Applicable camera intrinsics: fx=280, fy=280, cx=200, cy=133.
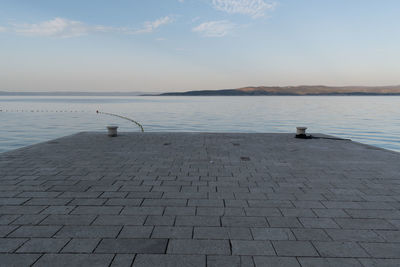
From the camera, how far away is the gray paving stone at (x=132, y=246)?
3822 mm

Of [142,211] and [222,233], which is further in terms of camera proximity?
[142,211]

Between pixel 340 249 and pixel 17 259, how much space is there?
14.3 ft

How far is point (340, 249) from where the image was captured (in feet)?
12.9

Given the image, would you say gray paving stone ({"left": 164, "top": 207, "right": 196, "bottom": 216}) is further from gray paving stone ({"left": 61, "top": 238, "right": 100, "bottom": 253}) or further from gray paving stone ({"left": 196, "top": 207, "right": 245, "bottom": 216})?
gray paving stone ({"left": 61, "top": 238, "right": 100, "bottom": 253})

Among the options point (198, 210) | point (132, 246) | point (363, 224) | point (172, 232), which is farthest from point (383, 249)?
point (132, 246)

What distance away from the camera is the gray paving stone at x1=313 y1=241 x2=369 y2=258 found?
149 inches

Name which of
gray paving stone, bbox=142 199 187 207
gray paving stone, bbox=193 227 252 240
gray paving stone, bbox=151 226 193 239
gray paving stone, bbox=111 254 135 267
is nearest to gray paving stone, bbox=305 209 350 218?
gray paving stone, bbox=193 227 252 240

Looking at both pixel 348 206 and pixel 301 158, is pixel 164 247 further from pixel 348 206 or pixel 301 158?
pixel 301 158

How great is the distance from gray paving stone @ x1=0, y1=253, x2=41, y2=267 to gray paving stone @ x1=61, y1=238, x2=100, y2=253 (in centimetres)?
36

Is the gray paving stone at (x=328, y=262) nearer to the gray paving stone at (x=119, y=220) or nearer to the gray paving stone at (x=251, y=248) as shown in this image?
the gray paving stone at (x=251, y=248)

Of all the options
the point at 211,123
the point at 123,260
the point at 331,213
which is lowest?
the point at 211,123

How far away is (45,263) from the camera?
3.54 metres

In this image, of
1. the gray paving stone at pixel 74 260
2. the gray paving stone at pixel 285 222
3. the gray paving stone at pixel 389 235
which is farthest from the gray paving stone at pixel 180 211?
the gray paving stone at pixel 389 235

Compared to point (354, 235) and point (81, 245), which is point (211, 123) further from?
point (81, 245)
